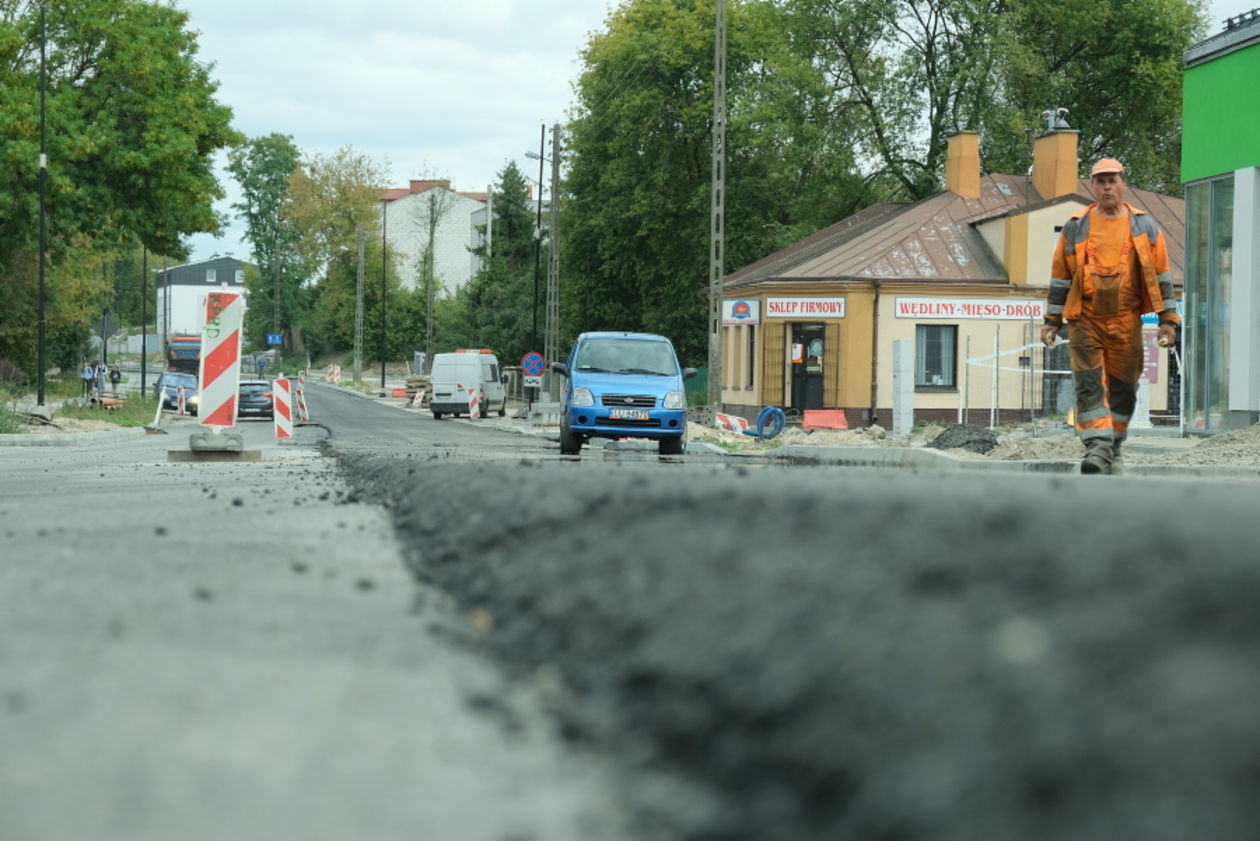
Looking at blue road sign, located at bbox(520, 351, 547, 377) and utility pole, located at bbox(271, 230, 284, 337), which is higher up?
utility pole, located at bbox(271, 230, 284, 337)

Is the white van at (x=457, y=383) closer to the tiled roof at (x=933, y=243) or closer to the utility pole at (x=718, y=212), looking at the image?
the tiled roof at (x=933, y=243)

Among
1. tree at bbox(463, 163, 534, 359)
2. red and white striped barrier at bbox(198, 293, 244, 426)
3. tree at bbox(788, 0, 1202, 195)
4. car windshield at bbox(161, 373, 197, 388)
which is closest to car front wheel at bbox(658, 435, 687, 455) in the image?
red and white striped barrier at bbox(198, 293, 244, 426)

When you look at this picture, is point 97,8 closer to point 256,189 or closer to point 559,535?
point 559,535

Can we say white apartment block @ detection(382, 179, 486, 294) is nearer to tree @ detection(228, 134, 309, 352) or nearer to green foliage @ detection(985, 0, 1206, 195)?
tree @ detection(228, 134, 309, 352)

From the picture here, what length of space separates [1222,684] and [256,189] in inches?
4748

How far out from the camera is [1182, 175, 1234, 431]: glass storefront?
22.1m

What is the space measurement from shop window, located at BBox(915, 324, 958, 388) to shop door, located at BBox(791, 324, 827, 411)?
8.63ft

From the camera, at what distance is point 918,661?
2.29m

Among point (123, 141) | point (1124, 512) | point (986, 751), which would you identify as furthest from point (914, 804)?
point (123, 141)

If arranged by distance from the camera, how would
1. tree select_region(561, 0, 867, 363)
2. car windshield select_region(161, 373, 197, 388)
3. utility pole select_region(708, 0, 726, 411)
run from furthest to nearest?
tree select_region(561, 0, 867, 363)
car windshield select_region(161, 373, 197, 388)
utility pole select_region(708, 0, 726, 411)

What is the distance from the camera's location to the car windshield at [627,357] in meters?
23.2

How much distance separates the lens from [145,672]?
9.61 ft

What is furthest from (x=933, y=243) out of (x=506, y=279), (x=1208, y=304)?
(x=506, y=279)

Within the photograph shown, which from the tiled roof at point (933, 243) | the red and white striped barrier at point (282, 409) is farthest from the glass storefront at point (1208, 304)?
the tiled roof at point (933, 243)
